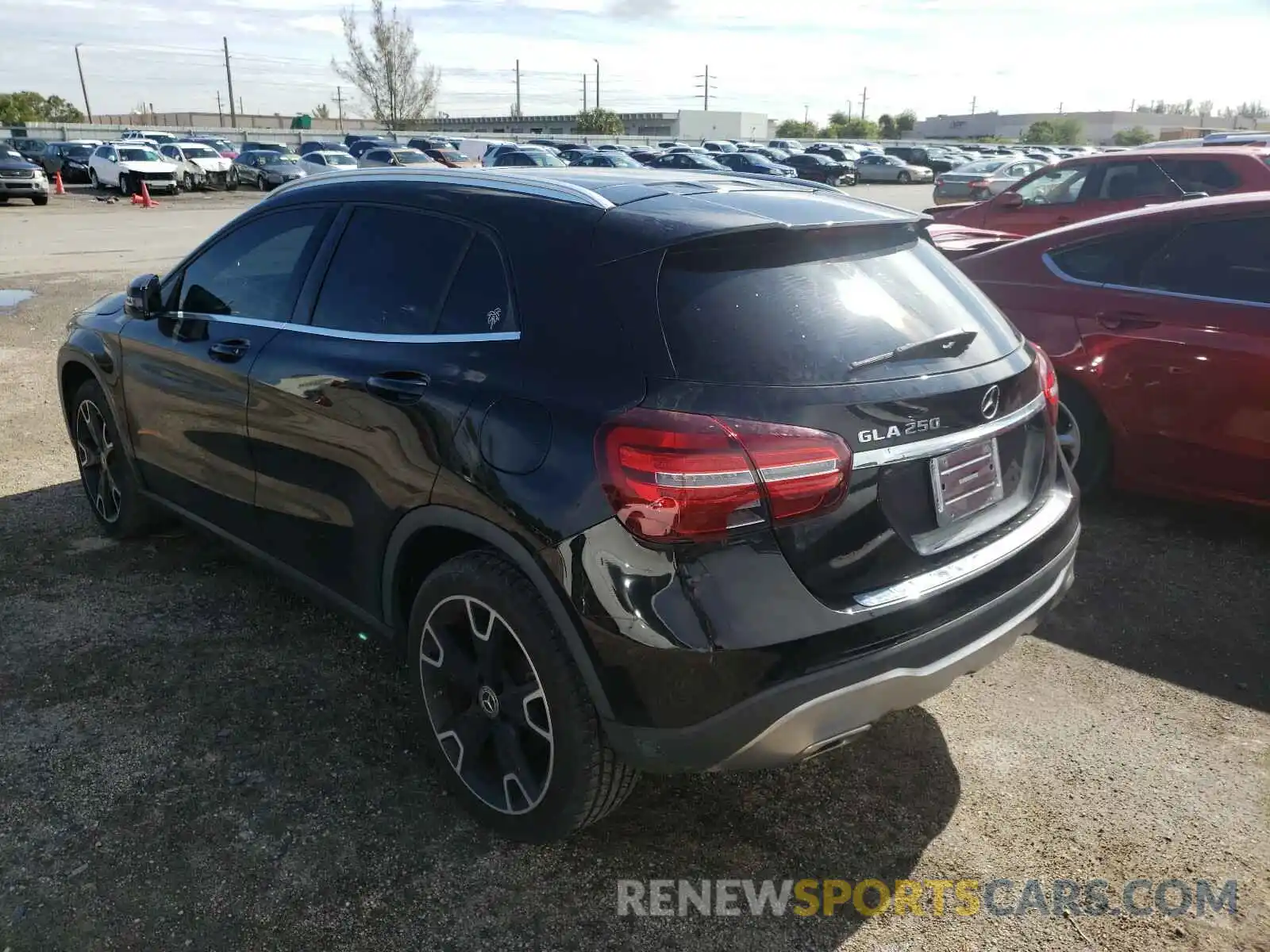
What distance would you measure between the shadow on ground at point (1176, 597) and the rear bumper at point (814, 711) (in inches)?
63.1

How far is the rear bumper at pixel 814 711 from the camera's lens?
2225mm

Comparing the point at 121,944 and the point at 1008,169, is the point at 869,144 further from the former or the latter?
the point at 121,944

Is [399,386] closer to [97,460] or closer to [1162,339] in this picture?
[97,460]

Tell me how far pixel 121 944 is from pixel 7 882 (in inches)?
17.4

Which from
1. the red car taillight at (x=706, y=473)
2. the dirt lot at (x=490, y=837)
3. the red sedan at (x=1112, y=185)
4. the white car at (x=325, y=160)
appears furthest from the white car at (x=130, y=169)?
the red car taillight at (x=706, y=473)

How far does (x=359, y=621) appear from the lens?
3.20 m

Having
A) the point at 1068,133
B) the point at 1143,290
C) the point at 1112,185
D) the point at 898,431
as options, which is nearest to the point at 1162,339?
the point at 1143,290

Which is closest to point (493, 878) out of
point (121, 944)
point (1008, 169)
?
point (121, 944)

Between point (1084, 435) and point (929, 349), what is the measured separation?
8.65ft

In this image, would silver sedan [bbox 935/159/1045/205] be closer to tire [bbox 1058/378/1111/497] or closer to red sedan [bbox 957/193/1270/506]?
red sedan [bbox 957/193/1270/506]

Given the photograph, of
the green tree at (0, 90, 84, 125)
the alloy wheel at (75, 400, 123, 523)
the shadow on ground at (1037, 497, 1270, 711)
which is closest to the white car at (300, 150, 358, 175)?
the alloy wheel at (75, 400, 123, 523)

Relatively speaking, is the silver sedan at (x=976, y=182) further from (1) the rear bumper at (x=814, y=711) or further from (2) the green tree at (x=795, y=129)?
(2) the green tree at (x=795, y=129)

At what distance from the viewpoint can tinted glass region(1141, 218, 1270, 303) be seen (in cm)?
450

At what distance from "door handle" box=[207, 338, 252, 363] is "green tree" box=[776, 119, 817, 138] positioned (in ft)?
317
